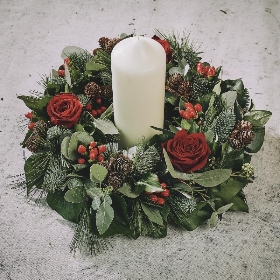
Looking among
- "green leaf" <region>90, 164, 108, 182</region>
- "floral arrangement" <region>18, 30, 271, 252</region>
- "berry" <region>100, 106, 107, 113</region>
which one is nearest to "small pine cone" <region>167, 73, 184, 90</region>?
"floral arrangement" <region>18, 30, 271, 252</region>

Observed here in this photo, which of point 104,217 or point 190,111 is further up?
point 190,111

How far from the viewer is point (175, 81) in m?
0.80

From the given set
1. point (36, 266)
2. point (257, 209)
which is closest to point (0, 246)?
point (36, 266)

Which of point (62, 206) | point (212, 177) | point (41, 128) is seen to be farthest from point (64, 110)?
point (212, 177)

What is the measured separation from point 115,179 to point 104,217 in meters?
0.05

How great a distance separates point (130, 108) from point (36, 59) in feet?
1.55

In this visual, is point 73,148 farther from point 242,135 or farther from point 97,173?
point 242,135

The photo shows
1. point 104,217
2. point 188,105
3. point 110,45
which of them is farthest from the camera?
point 110,45

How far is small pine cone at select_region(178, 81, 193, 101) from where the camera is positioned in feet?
2.58

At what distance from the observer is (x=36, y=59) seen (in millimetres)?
1098

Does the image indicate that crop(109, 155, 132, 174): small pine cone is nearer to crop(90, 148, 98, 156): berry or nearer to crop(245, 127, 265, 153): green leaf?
crop(90, 148, 98, 156): berry

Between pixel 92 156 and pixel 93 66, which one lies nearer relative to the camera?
pixel 92 156

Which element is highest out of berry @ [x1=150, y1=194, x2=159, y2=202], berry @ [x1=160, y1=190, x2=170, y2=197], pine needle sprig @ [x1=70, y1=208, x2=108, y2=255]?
berry @ [x1=160, y1=190, x2=170, y2=197]

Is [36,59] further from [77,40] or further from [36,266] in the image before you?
[36,266]
